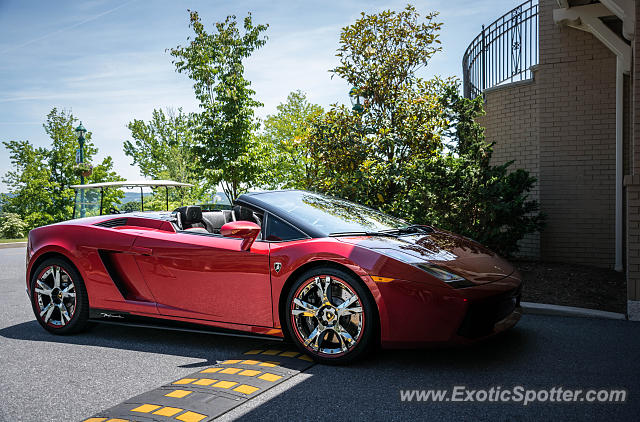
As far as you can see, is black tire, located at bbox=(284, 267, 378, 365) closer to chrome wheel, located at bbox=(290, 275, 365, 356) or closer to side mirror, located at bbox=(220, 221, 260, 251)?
chrome wheel, located at bbox=(290, 275, 365, 356)

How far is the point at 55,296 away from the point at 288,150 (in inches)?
483

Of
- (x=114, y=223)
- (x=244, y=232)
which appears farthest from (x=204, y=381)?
(x=114, y=223)

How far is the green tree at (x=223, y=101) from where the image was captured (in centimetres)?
1752

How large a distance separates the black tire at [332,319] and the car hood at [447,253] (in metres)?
0.32

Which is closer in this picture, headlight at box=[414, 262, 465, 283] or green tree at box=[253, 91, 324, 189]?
headlight at box=[414, 262, 465, 283]

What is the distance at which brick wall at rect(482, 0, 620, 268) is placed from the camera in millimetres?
8938

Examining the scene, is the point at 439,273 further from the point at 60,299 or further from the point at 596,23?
the point at 596,23

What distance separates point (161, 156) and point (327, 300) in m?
40.0

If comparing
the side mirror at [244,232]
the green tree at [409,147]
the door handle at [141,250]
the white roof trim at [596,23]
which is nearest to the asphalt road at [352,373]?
the door handle at [141,250]

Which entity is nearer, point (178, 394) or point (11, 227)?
point (178, 394)

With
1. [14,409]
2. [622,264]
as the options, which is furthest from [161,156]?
[14,409]

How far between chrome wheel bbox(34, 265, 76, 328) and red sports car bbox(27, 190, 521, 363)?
0.04ft

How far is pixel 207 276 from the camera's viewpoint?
4.45 meters

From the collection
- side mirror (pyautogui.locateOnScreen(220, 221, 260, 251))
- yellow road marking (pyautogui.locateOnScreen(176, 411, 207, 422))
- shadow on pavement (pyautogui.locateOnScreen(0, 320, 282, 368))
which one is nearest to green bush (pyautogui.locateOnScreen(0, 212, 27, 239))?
shadow on pavement (pyautogui.locateOnScreen(0, 320, 282, 368))
